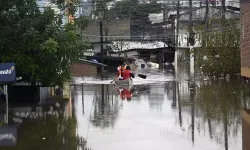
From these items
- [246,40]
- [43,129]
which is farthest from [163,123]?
[246,40]

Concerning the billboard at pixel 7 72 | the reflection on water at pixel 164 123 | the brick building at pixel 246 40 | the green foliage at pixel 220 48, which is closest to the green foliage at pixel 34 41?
the billboard at pixel 7 72

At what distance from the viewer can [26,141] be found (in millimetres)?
10656

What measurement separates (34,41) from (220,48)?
1903 centimetres

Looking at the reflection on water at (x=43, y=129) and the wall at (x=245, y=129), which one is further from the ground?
the wall at (x=245, y=129)

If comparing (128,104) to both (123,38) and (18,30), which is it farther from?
(123,38)

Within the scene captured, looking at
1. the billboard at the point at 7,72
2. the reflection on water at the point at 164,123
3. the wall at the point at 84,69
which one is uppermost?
the billboard at the point at 7,72

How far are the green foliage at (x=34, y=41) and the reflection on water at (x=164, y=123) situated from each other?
2.04 m

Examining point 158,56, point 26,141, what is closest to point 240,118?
point 26,141

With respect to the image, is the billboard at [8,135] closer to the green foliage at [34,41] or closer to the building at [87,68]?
the green foliage at [34,41]

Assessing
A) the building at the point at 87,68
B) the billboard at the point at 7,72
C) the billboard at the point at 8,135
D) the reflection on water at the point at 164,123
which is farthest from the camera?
the building at the point at 87,68

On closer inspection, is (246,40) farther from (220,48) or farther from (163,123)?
(220,48)

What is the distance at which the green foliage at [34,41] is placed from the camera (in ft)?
59.2

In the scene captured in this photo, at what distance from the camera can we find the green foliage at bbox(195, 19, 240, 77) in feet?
111

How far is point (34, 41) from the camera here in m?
Answer: 18.1
